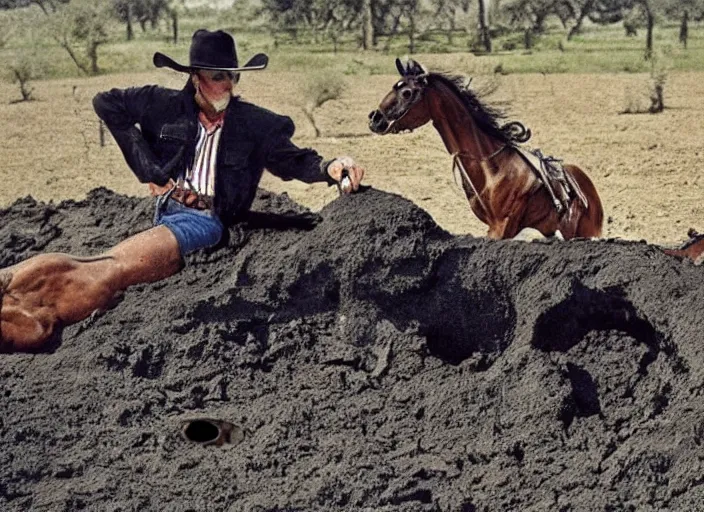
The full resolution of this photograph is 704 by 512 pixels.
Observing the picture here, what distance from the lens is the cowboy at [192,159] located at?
728 centimetres

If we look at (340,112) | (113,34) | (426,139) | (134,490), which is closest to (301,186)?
(426,139)

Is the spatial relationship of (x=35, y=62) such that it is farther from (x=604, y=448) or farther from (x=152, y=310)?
(x=604, y=448)

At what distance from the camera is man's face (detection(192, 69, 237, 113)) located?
752 cm

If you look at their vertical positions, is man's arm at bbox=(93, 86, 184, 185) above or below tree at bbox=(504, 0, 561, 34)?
above

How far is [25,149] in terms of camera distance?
14.4 meters

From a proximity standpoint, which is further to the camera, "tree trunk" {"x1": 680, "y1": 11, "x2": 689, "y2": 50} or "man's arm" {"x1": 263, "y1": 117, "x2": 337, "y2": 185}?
"tree trunk" {"x1": 680, "y1": 11, "x2": 689, "y2": 50}

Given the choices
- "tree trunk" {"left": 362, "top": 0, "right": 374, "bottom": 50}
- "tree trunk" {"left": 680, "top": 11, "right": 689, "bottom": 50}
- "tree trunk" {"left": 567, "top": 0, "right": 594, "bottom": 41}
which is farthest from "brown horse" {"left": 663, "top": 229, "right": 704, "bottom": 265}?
"tree trunk" {"left": 567, "top": 0, "right": 594, "bottom": 41}

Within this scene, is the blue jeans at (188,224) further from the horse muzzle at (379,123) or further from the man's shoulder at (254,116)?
the horse muzzle at (379,123)

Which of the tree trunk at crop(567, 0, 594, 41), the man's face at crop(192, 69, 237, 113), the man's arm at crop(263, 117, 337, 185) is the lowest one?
the tree trunk at crop(567, 0, 594, 41)

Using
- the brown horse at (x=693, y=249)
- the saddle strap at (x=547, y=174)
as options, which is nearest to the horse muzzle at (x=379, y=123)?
the saddle strap at (x=547, y=174)

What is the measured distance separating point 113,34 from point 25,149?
6975mm

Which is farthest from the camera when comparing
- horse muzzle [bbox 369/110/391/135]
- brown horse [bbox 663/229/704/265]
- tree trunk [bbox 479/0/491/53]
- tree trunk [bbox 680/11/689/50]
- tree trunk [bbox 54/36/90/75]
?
tree trunk [bbox 680/11/689/50]

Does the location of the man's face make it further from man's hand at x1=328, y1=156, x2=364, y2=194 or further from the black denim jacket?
man's hand at x1=328, y1=156, x2=364, y2=194

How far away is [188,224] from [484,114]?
79.2 inches
